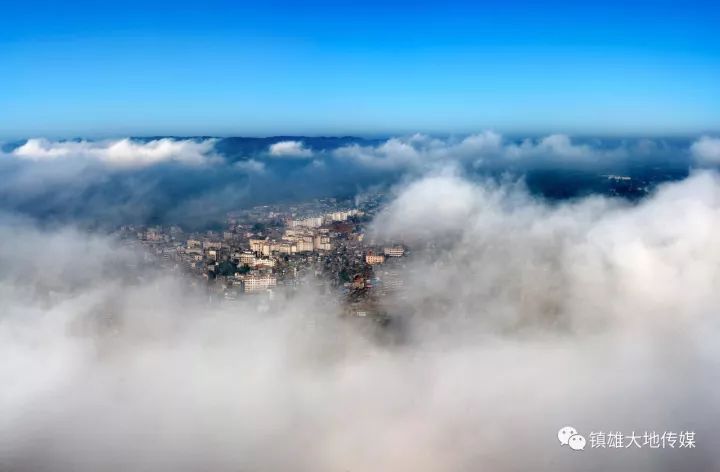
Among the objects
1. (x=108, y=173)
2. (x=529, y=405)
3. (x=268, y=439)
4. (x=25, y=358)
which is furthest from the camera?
(x=108, y=173)

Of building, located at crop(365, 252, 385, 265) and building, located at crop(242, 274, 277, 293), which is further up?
building, located at crop(365, 252, 385, 265)

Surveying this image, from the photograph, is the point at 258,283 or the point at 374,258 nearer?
the point at 258,283

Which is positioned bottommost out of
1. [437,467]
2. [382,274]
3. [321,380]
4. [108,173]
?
[437,467]

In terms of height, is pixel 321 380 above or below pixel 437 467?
above

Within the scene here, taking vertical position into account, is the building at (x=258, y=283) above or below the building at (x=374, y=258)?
below

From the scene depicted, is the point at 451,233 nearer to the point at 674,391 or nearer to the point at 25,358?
the point at 674,391

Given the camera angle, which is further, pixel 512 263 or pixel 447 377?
pixel 512 263

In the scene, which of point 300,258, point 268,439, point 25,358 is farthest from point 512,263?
point 25,358

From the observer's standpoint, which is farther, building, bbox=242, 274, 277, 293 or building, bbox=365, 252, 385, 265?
building, bbox=365, 252, 385, 265

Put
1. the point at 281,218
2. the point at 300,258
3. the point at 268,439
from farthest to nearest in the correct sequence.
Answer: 1. the point at 281,218
2. the point at 300,258
3. the point at 268,439

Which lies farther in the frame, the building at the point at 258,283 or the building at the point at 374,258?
the building at the point at 374,258

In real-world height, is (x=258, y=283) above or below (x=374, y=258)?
below
